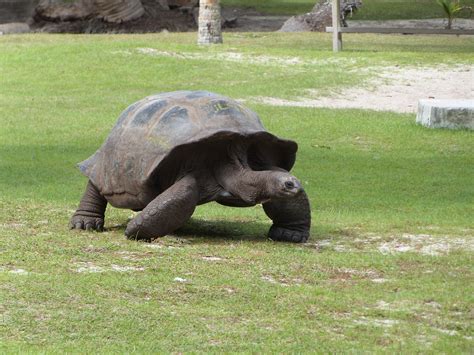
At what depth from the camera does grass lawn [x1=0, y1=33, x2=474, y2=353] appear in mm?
5281

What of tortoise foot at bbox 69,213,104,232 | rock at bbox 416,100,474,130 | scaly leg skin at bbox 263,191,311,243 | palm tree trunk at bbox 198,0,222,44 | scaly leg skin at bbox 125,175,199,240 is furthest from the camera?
palm tree trunk at bbox 198,0,222,44

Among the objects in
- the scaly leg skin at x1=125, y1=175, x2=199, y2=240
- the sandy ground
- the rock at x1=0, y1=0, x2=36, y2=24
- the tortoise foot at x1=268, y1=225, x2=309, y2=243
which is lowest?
the sandy ground

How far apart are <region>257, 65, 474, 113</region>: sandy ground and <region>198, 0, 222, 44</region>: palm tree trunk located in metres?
4.16

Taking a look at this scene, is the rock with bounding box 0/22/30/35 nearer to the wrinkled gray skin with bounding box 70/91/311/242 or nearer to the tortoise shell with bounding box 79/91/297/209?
the tortoise shell with bounding box 79/91/297/209

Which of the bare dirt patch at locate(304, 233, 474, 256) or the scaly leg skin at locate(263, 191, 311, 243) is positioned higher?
the scaly leg skin at locate(263, 191, 311, 243)

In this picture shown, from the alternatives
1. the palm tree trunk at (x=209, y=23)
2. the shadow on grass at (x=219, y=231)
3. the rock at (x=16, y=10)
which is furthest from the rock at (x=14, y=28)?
the shadow on grass at (x=219, y=231)

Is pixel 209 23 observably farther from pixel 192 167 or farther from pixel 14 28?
pixel 192 167

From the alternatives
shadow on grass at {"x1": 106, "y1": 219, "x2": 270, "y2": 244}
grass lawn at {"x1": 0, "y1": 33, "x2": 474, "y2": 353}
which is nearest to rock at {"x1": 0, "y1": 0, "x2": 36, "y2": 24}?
grass lawn at {"x1": 0, "y1": 33, "x2": 474, "y2": 353}

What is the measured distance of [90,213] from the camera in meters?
8.27

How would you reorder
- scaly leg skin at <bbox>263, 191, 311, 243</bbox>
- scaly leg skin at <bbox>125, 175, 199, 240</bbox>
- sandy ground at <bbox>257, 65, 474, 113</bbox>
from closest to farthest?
scaly leg skin at <bbox>125, 175, 199, 240</bbox> < scaly leg skin at <bbox>263, 191, 311, 243</bbox> < sandy ground at <bbox>257, 65, 474, 113</bbox>

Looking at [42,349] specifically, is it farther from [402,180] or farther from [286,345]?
[402,180]

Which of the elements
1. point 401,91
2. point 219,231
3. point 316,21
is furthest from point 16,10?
point 219,231

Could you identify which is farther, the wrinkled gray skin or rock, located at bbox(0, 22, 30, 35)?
rock, located at bbox(0, 22, 30, 35)

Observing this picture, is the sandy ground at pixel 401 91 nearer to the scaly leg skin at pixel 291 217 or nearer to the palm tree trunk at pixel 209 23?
the palm tree trunk at pixel 209 23
